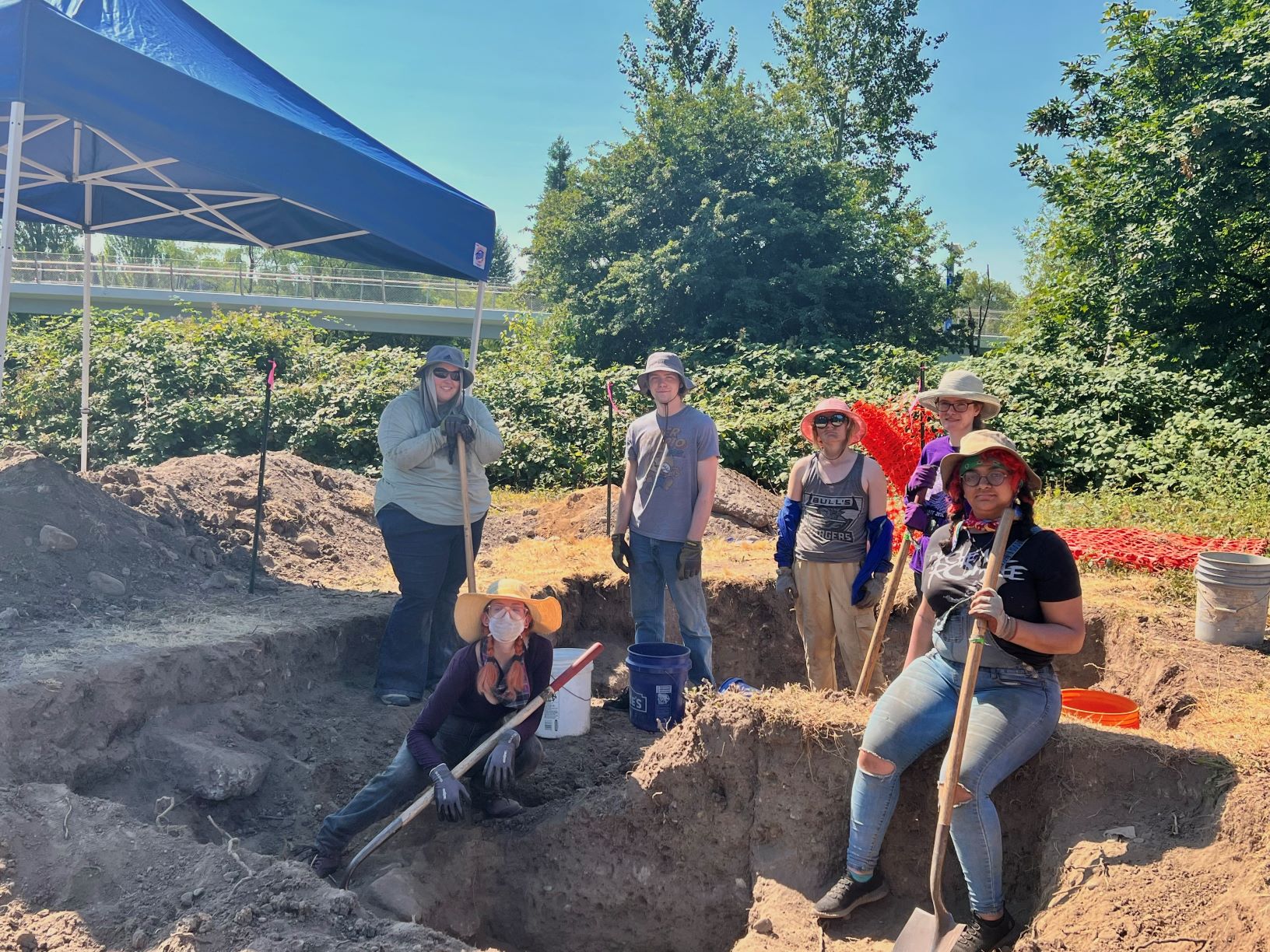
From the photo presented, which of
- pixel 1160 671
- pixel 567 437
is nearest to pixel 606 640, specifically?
pixel 1160 671

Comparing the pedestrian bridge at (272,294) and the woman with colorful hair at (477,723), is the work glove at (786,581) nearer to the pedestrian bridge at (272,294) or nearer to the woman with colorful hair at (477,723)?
the woman with colorful hair at (477,723)

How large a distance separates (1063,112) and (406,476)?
15.5 m

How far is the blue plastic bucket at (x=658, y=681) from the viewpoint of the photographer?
489 centimetres

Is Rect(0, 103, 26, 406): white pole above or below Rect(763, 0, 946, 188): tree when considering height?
below

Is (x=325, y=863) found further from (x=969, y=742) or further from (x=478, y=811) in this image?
(x=969, y=742)

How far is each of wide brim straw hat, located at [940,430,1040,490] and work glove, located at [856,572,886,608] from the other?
124 centimetres

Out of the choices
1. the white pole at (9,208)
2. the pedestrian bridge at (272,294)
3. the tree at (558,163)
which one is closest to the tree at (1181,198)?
the white pole at (9,208)

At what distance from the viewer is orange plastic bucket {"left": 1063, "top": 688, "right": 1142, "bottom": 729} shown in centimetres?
427

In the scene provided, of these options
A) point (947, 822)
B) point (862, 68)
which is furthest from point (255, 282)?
point (947, 822)

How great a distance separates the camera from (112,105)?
4617mm

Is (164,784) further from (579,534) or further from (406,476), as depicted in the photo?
(579,534)

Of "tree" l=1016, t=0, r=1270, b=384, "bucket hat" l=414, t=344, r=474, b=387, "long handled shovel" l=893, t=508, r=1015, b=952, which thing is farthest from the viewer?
"tree" l=1016, t=0, r=1270, b=384

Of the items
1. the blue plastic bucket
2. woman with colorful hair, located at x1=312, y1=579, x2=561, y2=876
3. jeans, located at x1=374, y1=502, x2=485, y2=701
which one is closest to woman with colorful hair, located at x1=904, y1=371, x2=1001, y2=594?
the blue plastic bucket

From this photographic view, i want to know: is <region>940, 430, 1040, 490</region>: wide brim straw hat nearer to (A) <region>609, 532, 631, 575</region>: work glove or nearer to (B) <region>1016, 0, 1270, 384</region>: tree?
→ (A) <region>609, 532, 631, 575</region>: work glove
